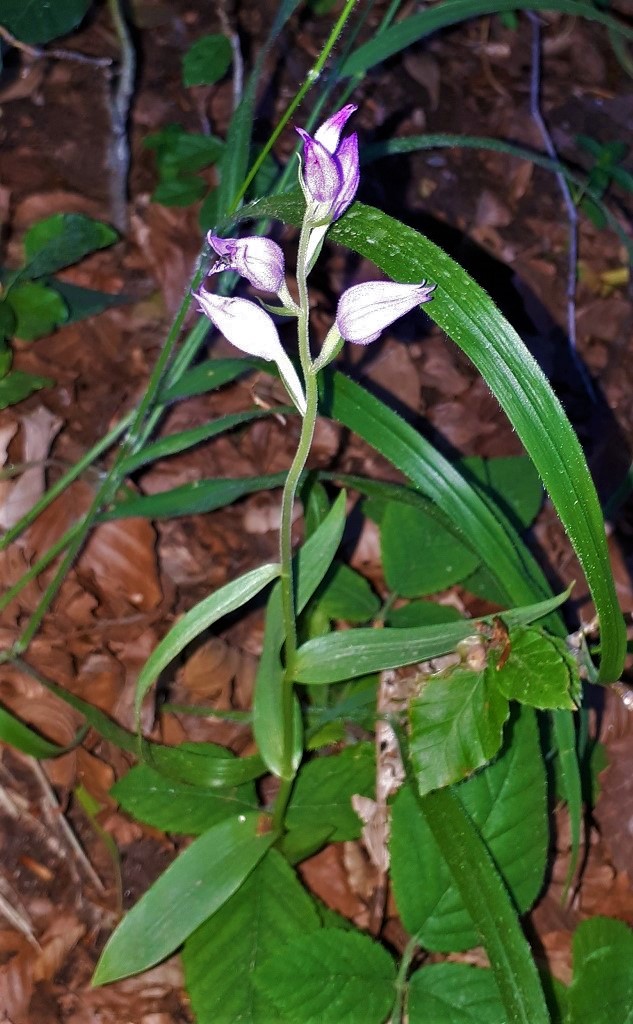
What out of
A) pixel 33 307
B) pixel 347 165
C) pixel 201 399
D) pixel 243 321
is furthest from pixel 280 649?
pixel 33 307

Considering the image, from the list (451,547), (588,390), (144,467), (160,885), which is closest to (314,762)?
(160,885)

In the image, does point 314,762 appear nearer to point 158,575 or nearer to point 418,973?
point 418,973

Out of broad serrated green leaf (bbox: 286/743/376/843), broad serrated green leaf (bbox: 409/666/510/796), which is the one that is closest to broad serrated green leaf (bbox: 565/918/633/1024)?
broad serrated green leaf (bbox: 286/743/376/843)

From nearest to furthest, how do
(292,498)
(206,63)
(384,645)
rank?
(292,498) < (384,645) < (206,63)

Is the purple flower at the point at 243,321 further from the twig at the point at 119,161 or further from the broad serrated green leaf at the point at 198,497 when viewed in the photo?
the twig at the point at 119,161

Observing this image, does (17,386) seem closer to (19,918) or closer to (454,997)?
(19,918)
